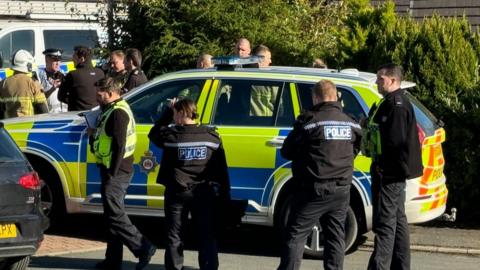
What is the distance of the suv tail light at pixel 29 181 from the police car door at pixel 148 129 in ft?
5.52

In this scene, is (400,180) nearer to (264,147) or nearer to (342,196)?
(342,196)

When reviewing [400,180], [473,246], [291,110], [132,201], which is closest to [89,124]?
[132,201]

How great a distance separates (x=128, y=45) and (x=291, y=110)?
4795 millimetres

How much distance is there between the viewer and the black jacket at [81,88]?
12.1 metres

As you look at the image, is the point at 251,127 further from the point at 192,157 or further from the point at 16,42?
the point at 16,42

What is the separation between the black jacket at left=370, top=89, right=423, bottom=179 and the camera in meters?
8.34

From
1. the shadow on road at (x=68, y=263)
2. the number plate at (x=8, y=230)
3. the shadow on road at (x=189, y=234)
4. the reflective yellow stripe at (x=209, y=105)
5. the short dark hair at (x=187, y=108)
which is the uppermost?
the short dark hair at (x=187, y=108)

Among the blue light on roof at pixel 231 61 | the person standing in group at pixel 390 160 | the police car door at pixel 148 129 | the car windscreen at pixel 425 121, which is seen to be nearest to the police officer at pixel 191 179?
the person standing in group at pixel 390 160

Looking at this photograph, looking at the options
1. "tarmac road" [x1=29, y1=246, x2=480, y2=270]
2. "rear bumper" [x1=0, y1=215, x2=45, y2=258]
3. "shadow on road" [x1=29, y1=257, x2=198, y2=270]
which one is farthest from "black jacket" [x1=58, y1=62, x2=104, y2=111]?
"rear bumper" [x1=0, y1=215, x2=45, y2=258]

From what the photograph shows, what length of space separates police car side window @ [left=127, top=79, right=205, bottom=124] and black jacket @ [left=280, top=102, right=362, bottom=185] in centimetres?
247

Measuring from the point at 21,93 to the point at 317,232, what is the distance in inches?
167

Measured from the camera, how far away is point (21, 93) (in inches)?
471

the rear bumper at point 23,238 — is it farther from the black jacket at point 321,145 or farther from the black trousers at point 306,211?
the black jacket at point 321,145

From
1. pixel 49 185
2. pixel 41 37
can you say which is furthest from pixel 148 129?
pixel 41 37
